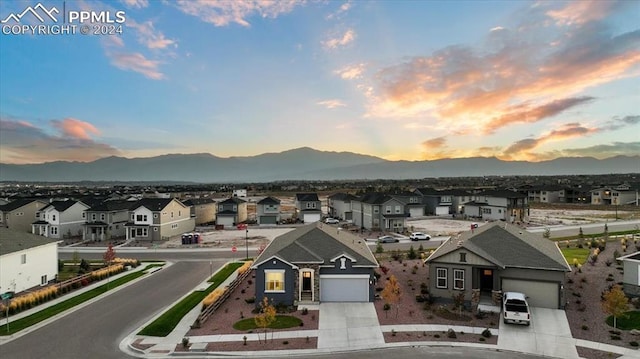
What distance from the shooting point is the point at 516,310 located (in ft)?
79.0

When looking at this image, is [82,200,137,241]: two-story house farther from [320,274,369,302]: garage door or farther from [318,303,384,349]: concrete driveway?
[318,303,384,349]: concrete driveway

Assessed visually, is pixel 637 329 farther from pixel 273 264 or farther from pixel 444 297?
pixel 273 264

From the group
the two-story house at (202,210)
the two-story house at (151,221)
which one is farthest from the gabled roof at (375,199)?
the two-story house at (151,221)

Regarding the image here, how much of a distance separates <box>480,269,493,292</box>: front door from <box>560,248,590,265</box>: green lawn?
43.6 ft

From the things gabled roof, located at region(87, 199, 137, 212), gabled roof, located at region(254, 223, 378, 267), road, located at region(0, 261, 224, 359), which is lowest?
road, located at region(0, 261, 224, 359)

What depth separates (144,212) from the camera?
6262 cm

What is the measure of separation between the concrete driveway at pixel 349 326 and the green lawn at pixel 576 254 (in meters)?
24.0

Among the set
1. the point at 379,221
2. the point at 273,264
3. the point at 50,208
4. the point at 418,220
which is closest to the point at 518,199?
the point at 418,220

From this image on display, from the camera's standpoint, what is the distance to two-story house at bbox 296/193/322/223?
80.4 meters

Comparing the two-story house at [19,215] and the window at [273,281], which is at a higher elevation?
the two-story house at [19,215]

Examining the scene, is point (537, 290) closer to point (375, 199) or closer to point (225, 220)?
point (375, 199)

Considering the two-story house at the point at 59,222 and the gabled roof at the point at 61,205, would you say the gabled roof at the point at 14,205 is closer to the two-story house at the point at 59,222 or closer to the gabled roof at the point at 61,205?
the two-story house at the point at 59,222

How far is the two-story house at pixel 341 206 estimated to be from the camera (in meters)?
81.2

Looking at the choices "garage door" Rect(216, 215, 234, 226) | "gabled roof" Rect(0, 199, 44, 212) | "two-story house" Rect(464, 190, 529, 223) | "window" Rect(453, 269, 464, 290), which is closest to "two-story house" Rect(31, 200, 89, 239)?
"gabled roof" Rect(0, 199, 44, 212)
